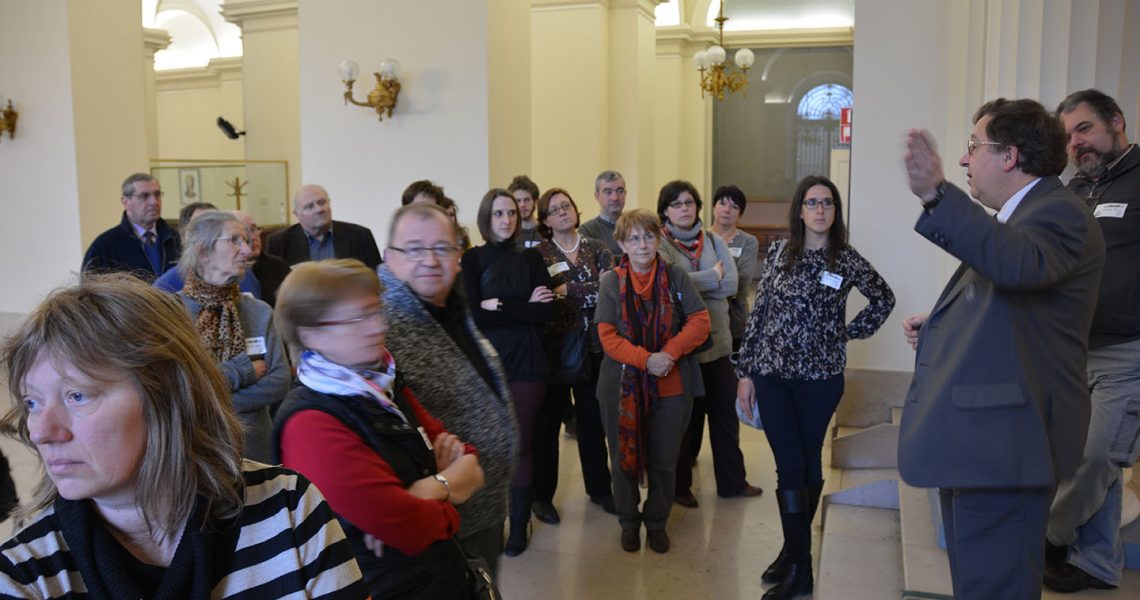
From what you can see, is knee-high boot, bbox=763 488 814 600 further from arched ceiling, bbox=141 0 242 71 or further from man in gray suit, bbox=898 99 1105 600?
arched ceiling, bbox=141 0 242 71

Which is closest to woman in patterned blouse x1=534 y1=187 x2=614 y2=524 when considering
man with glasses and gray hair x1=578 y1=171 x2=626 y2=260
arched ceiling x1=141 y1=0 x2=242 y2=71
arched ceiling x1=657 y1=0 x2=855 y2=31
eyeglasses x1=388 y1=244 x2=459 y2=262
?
man with glasses and gray hair x1=578 y1=171 x2=626 y2=260

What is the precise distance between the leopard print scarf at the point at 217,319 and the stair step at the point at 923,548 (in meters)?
2.60

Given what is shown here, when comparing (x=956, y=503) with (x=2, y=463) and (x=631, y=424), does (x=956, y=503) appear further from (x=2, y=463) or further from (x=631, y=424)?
(x=2, y=463)

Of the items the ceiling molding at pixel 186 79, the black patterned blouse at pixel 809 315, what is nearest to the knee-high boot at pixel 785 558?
the black patterned blouse at pixel 809 315

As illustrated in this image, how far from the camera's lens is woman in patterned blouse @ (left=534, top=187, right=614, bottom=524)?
15.4ft

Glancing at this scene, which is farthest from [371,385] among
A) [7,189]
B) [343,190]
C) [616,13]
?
[616,13]

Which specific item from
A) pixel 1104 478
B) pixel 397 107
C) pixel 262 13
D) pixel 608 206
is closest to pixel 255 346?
pixel 608 206

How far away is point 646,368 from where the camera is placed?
13.7ft

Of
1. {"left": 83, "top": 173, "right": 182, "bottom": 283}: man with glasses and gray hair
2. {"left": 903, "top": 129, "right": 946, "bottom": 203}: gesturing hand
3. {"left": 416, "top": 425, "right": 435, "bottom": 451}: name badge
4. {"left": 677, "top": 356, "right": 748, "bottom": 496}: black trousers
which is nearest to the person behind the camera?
{"left": 416, "top": 425, "right": 435, "bottom": 451}: name badge

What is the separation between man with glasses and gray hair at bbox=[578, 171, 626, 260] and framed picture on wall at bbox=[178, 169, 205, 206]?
653 centimetres

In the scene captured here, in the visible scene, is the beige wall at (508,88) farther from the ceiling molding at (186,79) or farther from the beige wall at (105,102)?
the ceiling molding at (186,79)

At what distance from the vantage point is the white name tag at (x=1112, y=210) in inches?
127

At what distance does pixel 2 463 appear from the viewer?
2.95m

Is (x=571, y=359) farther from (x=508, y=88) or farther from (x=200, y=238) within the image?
(x=508, y=88)
